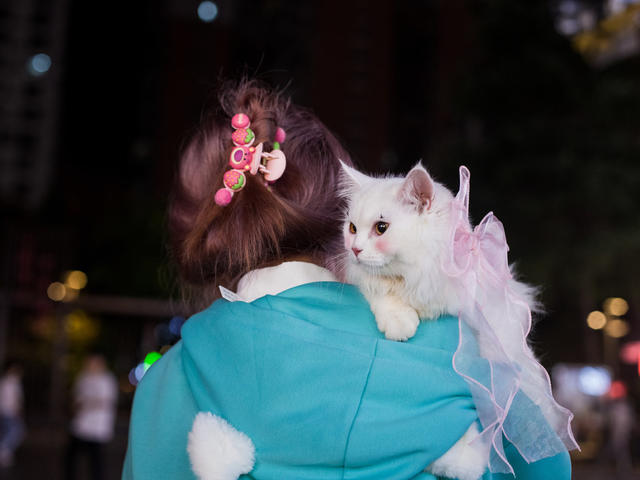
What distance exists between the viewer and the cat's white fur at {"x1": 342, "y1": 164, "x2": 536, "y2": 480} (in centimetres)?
109

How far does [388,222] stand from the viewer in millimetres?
1182

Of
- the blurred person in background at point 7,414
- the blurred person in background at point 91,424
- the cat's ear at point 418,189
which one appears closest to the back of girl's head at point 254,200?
the cat's ear at point 418,189

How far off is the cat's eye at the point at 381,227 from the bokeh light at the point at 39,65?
21.5 metres

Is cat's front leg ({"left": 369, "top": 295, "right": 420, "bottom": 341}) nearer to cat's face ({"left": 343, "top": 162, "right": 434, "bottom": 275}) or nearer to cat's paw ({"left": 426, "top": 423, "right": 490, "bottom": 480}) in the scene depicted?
cat's face ({"left": 343, "top": 162, "right": 434, "bottom": 275})

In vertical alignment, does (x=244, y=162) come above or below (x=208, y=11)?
below

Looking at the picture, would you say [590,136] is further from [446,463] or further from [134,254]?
[134,254]

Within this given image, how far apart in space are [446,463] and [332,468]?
0.19 m

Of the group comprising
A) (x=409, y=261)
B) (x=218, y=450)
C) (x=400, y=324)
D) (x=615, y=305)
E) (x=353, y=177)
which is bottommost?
(x=615, y=305)

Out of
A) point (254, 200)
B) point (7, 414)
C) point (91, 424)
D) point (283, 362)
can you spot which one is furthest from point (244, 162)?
point (7, 414)

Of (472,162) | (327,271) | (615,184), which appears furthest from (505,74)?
(327,271)

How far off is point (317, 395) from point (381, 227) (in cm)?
34

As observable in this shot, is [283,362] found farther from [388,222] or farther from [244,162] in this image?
[244,162]

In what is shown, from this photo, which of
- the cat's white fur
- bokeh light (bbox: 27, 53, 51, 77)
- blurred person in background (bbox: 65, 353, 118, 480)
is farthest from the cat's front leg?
bokeh light (bbox: 27, 53, 51, 77)

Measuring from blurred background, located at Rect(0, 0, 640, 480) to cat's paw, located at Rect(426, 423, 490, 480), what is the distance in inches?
16.5
